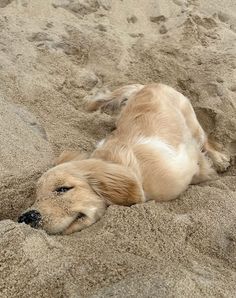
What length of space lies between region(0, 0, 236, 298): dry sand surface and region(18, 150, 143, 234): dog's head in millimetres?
104

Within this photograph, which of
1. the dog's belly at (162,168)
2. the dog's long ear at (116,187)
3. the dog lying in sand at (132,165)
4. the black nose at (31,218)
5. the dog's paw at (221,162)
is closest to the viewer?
the black nose at (31,218)

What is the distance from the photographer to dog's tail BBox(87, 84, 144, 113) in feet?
14.3

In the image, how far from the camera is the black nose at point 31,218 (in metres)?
2.61

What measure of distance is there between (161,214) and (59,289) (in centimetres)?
82

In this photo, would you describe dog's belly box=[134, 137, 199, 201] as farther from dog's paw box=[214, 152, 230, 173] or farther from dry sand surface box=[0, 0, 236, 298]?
dog's paw box=[214, 152, 230, 173]

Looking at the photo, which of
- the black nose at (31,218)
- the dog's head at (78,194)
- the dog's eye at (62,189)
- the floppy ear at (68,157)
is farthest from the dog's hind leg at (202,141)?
the black nose at (31,218)

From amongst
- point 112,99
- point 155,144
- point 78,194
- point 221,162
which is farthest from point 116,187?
point 112,99

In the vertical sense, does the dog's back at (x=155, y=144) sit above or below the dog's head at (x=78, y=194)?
below

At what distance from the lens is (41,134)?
3771 mm

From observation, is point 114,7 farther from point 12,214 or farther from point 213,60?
point 12,214

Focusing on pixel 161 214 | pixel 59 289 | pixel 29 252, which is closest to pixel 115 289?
pixel 59 289

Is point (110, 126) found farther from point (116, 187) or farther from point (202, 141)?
point (116, 187)

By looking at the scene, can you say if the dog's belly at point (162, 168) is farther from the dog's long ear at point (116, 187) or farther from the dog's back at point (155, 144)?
the dog's long ear at point (116, 187)

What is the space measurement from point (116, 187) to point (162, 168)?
49 centimetres
